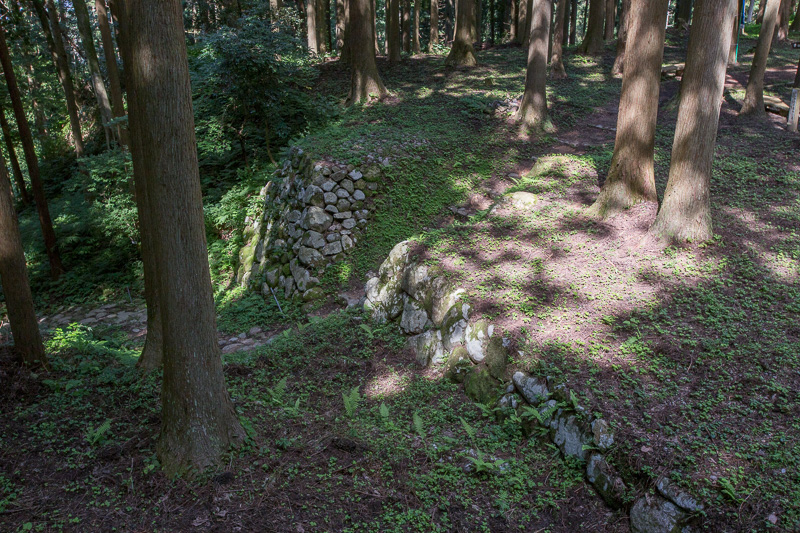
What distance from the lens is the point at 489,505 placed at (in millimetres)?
4004

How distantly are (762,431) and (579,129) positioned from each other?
401 inches

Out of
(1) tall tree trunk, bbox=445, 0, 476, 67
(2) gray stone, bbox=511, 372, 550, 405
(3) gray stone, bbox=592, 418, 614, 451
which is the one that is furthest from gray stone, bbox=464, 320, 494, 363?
(1) tall tree trunk, bbox=445, 0, 476, 67

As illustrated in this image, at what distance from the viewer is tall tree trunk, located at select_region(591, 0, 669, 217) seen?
7.49 m

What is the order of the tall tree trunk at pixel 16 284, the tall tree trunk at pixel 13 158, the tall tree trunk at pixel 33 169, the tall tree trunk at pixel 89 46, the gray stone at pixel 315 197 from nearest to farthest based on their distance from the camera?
the tall tree trunk at pixel 16 284, the gray stone at pixel 315 197, the tall tree trunk at pixel 33 169, the tall tree trunk at pixel 13 158, the tall tree trunk at pixel 89 46

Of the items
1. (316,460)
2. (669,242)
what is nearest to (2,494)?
(316,460)

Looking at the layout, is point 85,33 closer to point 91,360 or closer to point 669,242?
point 91,360

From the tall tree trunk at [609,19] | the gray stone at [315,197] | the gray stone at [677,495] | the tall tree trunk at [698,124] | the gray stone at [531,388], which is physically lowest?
the gray stone at [531,388]

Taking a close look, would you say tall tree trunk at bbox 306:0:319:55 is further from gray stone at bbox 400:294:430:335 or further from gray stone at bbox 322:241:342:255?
gray stone at bbox 400:294:430:335

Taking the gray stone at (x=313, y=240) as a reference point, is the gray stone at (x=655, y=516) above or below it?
below

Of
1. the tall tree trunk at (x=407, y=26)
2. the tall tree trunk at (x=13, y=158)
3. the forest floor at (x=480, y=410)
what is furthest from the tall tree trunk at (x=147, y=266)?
the tall tree trunk at (x=407, y=26)

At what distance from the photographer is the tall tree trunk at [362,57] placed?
12281 mm

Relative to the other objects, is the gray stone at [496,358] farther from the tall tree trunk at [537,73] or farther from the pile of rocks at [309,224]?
the tall tree trunk at [537,73]

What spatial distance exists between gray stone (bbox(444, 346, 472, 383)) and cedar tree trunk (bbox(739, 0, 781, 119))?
11257mm

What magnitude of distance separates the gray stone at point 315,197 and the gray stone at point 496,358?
4.91 m
